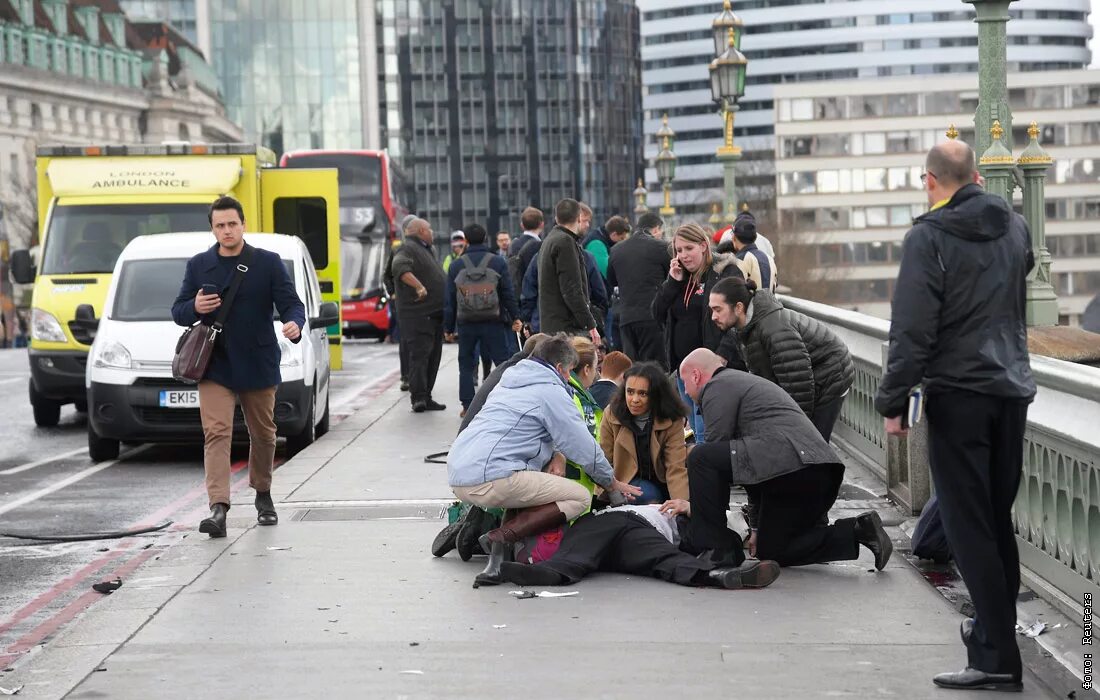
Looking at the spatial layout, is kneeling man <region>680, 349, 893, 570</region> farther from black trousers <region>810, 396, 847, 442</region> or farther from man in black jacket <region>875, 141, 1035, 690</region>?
man in black jacket <region>875, 141, 1035, 690</region>

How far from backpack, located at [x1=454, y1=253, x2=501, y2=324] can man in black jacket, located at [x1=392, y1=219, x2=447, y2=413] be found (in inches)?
53.6

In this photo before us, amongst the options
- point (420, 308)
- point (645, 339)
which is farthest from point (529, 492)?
point (420, 308)

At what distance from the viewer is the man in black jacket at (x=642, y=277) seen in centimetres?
1391

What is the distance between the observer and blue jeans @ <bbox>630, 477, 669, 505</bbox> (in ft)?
28.7

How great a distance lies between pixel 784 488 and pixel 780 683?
2056 millimetres

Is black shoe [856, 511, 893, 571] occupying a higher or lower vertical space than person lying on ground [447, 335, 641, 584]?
lower

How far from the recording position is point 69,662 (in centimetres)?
633

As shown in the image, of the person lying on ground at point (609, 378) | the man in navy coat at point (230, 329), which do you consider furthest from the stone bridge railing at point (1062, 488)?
the man in navy coat at point (230, 329)

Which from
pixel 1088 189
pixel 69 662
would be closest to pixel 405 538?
pixel 69 662

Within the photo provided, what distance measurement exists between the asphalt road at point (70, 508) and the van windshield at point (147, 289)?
1.17 metres

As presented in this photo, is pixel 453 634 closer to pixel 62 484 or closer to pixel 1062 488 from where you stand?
pixel 1062 488

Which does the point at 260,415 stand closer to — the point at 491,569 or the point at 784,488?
the point at 491,569

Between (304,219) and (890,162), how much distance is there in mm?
128395

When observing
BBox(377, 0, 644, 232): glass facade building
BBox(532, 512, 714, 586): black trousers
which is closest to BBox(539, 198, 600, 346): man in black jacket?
BBox(532, 512, 714, 586): black trousers
